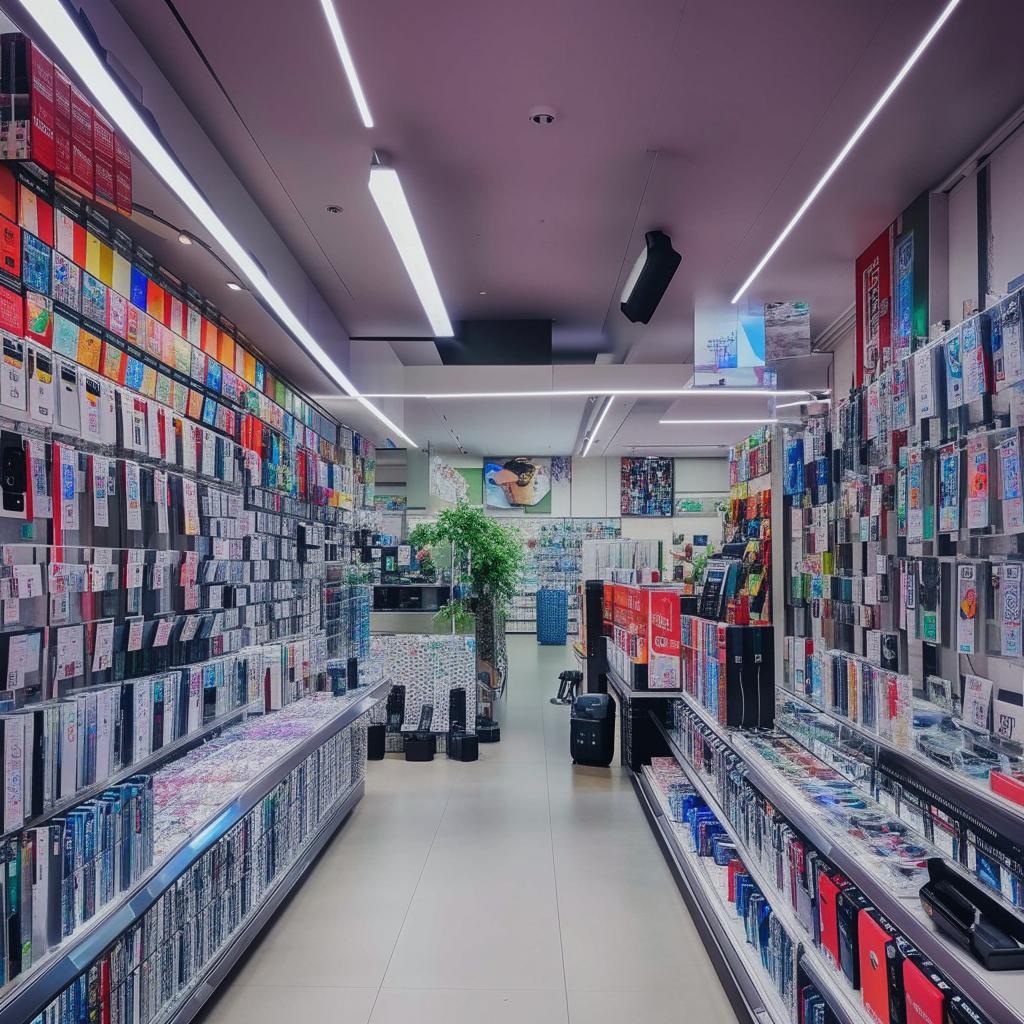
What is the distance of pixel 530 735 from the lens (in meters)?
7.73

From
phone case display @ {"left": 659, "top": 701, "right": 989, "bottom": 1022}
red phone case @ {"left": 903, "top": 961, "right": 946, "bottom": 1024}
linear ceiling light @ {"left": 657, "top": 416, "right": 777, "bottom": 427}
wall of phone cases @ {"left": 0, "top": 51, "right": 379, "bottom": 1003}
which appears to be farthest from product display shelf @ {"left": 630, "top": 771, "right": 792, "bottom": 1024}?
linear ceiling light @ {"left": 657, "top": 416, "right": 777, "bottom": 427}

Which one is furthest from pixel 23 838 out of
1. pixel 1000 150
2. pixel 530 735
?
pixel 530 735

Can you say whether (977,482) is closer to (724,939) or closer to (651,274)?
(724,939)

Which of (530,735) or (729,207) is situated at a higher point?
(729,207)

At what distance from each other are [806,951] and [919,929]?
2.45 feet

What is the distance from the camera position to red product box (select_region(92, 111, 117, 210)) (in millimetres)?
2518

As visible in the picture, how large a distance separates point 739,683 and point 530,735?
4.36 meters

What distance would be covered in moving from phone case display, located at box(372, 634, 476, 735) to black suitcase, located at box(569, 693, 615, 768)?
1.02 meters

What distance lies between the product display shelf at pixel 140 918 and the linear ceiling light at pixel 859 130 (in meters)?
3.84

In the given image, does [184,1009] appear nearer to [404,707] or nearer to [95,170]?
[95,170]

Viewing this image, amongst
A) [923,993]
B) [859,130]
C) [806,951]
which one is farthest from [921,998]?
[859,130]

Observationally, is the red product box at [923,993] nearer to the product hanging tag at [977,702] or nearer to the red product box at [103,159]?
the product hanging tag at [977,702]

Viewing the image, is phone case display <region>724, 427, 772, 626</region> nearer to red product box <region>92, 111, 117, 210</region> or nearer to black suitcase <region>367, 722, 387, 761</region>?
red product box <region>92, 111, 117, 210</region>

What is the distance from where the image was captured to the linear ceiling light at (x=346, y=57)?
270cm
